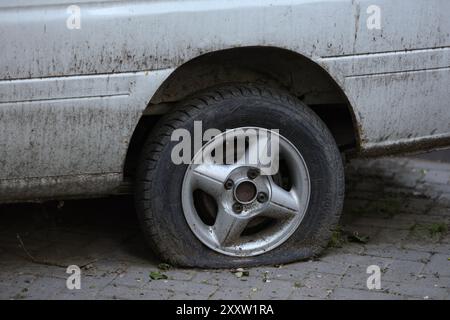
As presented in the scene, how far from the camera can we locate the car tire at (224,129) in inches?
150

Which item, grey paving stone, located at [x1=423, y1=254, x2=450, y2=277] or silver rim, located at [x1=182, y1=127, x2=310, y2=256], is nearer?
silver rim, located at [x1=182, y1=127, x2=310, y2=256]

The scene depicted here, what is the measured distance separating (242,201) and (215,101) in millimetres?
473

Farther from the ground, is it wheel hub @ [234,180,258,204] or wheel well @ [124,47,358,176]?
wheel well @ [124,47,358,176]

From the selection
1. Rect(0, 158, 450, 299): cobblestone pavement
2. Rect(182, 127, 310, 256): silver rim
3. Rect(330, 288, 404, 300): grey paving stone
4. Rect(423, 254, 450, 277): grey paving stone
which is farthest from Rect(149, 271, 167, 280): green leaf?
Rect(423, 254, 450, 277): grey paving stone

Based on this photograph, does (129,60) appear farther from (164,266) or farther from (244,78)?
(164,266)

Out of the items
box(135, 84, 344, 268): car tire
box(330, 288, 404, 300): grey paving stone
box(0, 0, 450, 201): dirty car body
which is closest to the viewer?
box(0, 0, 450, 201): dirty car body

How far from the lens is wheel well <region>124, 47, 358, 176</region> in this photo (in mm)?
3861

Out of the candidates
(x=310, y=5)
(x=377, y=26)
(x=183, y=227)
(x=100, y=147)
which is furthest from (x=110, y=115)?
(x=377, y=26)

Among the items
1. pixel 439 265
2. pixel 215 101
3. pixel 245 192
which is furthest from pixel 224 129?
pixel 439 265

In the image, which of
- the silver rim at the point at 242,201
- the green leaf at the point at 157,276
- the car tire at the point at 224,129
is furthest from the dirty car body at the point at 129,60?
the green leaf at the point at 157,276

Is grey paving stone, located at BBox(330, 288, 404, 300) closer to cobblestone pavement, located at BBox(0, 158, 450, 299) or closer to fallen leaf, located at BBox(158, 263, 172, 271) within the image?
cobblestone pavement, located at BBox(0, 158, 450, 299)

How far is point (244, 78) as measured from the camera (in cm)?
402

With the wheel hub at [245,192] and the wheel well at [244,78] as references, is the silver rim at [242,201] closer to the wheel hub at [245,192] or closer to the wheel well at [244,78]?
the wheel hub at [245,192]

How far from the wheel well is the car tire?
9 cm
